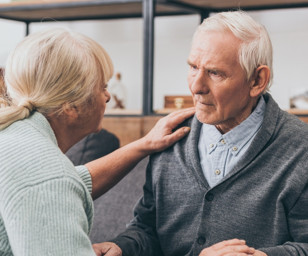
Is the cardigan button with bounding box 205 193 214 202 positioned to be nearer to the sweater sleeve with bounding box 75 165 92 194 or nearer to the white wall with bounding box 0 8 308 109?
the sweater sleeve with bounding box 75 165 92 194

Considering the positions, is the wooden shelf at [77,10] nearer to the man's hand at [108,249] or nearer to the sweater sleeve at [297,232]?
the man's hand at [108,249]

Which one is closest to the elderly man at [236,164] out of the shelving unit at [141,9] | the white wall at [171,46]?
the shelving unit at [141,9]

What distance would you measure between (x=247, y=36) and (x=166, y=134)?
39cm

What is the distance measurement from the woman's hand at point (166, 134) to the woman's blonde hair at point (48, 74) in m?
0.40

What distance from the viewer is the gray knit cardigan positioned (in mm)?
1474

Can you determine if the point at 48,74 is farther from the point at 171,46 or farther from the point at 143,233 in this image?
the point at 171,46

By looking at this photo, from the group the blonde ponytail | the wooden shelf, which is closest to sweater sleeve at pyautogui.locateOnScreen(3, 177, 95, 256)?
the blonde ponytail

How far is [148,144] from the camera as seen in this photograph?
1732 mm

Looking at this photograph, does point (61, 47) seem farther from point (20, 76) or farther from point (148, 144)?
point (148, 144)

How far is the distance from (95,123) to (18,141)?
310 millimetres

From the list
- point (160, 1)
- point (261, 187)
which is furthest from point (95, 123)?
point (160, 1)

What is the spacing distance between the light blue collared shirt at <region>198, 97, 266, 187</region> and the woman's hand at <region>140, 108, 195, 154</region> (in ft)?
0.33

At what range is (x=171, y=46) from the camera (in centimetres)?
353

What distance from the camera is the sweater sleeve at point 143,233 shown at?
5.44 feet
